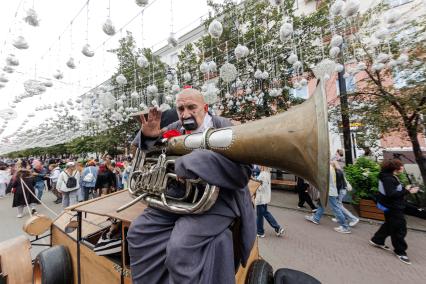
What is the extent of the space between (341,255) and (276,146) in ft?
14.9

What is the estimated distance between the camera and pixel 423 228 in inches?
223

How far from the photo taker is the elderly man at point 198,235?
130 centimetres

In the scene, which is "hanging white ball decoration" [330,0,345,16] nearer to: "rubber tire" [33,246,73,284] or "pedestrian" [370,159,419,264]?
"pedestrian" [370,159,419,264]

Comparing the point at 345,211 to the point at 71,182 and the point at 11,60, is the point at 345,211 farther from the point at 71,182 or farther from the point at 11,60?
the point at 11,60

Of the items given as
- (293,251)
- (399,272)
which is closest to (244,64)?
(293,251)

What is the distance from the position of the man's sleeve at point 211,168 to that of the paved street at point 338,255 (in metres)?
3.42

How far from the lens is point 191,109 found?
181 centimetres

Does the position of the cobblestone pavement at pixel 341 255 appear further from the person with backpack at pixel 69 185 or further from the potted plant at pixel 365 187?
the person with backpack at pixel 69 185

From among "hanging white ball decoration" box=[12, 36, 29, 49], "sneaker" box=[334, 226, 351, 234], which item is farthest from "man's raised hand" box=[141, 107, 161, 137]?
"sneaker" box=[334, 226, 351, 234]

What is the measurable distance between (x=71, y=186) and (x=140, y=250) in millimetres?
7412

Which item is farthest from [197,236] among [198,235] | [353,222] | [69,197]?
[69,197]

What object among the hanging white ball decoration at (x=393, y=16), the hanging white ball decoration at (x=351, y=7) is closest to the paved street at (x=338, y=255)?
the hanging white ball decoration at (x=351, y=7)

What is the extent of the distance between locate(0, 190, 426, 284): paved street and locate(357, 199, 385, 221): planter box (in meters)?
0.54

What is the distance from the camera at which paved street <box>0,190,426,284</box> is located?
370 cm
